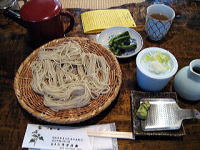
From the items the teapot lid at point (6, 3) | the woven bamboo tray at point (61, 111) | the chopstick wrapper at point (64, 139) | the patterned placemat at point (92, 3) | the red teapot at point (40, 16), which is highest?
the red teapot at point (40, 16)

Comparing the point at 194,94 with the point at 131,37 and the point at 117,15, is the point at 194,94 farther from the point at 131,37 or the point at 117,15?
the point at 117,15

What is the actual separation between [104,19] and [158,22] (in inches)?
14.8

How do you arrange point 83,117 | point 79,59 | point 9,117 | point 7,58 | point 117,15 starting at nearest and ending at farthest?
point 83,117 → point 9,117 → point 79,59 → point 7,58 → point 117,15

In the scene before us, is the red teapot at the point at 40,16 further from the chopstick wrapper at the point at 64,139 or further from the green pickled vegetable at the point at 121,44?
the chopstick wrapper at the point at 64,139

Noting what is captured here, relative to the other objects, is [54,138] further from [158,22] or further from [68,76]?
[158,22]

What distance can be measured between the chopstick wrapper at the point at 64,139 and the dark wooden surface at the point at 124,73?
0.04 m

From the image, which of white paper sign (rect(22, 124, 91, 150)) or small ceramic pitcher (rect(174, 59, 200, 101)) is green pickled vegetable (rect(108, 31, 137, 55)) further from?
white paper sign (rect(22, 124, 91, 150))

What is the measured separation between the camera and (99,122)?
0.93 meters

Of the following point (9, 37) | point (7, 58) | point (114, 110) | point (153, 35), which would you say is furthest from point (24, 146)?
point (153, 35)

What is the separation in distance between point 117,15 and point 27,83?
2.48ft

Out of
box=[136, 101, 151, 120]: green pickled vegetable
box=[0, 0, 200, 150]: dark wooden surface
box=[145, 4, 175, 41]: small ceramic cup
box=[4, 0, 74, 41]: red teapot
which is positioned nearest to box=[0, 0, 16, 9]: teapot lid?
box=[0, 0, 200, 150]: dark wooden surface

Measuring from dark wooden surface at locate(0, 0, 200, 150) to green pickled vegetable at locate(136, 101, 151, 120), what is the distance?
0.25ft

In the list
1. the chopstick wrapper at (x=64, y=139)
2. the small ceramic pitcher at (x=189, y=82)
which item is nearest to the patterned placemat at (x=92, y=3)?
the small ceramic pitcher at (x=189, y=82)

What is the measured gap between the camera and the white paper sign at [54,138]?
83cm
